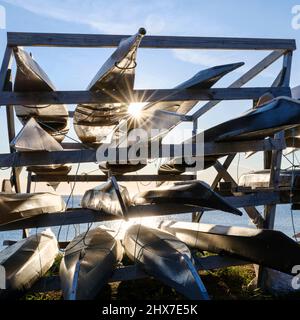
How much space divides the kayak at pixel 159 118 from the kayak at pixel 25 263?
2.19 meters

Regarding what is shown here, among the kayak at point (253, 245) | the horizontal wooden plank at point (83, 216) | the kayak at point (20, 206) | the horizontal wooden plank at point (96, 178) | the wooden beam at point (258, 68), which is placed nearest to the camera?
the kayak at point (253, 245)

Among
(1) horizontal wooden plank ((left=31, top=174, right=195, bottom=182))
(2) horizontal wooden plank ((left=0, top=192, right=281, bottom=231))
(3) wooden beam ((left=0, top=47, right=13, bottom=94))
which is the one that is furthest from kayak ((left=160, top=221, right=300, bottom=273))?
(3) wooden beam ((left=0, top=47, right=13, bottom=94))

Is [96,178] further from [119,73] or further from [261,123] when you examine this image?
[261,123]

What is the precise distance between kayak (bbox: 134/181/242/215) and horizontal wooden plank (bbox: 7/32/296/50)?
2.21 meters

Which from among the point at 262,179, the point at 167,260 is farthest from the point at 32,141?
the point at 262,179

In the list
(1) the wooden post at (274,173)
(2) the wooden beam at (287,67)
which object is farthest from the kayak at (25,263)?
(2) the wooden beam at (287,67)

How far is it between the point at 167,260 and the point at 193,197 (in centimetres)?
93

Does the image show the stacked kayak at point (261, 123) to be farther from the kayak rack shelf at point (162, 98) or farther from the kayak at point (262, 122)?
the kayak rack shelf at point (162, 98)

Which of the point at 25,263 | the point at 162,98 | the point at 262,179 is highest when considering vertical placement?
the point at 162,98

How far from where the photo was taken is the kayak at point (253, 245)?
17.9 ft

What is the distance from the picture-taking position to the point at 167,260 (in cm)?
537

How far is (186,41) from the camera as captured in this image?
6.67 meters

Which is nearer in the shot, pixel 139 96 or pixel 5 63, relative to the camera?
pixel 5 63
